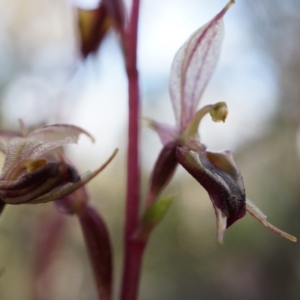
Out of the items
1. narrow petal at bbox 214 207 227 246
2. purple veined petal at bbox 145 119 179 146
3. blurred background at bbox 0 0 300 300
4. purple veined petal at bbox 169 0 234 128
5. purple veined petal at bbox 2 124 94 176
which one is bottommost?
blurred background at bbox 0 0 300 300

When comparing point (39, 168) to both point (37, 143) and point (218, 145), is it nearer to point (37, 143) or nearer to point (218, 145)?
point (37, 143)

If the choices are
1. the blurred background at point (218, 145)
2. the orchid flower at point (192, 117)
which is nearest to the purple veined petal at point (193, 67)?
the orchid flower at point (192, 117)

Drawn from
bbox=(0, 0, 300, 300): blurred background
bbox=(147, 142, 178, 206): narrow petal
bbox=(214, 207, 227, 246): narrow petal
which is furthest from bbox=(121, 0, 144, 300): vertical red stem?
bbox=(0, 0, 300, 300): blurred background

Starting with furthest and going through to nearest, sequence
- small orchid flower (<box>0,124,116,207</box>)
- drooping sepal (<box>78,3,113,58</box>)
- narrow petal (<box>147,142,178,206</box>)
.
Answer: drooping sepal (<box>78,3,113,58</box>)
narrow petal (<box>147,142,178,206</box>)
small orchid flower (<box>0,124,116,207</box>)

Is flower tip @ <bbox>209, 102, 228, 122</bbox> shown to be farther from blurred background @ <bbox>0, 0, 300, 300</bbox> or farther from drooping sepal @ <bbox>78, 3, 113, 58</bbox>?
blurred background @ <bbox>0, 0, 300, 300</bbox>

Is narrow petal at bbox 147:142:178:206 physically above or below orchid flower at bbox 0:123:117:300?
below

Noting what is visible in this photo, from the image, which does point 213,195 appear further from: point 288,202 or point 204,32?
point 288,202

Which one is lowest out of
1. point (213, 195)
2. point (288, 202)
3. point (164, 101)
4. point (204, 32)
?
point (288, 202)

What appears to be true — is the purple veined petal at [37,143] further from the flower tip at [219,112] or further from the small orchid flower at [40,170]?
the flower tip at [219,112]

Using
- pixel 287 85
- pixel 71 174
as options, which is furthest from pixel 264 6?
pixel 71 174
